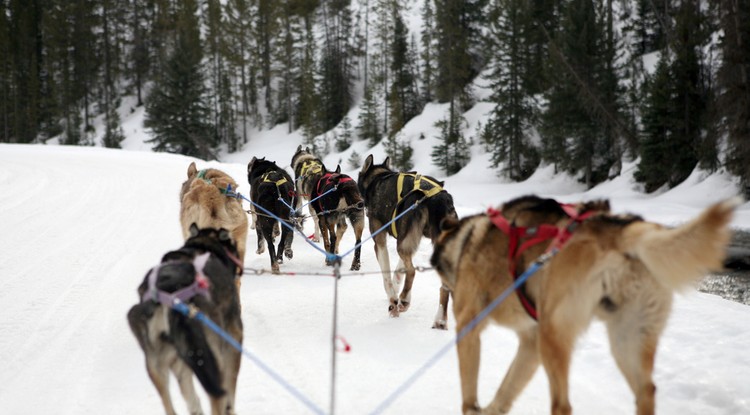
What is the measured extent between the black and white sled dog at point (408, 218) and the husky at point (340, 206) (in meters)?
1.28

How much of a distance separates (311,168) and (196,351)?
718 cm

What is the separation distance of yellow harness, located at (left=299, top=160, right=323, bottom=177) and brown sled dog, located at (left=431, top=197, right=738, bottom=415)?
6388mm

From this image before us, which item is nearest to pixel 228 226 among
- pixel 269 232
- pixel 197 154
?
pixel 269 232

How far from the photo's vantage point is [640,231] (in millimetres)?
2264

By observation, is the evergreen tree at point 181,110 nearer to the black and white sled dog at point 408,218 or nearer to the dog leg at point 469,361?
the black and white sled dog at point 408,218

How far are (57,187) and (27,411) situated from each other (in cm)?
1300

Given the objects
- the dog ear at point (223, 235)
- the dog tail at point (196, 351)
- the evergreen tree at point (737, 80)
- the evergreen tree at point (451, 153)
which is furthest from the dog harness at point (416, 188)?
the evergreen tree at point (451, 153)

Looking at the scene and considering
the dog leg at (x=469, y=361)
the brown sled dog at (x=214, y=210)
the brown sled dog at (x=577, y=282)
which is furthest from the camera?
the brown sled dog at (x=214, y=210)

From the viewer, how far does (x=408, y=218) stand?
18.4ft

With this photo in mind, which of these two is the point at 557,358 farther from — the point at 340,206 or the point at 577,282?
the point at 340,206

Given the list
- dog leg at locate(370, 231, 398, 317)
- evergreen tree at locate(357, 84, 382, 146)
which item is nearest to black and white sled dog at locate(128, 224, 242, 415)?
dog leg at locate(370, 231, 398, 317)

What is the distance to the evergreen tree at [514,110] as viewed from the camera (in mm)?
27812

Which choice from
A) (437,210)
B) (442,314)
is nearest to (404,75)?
(437,210)

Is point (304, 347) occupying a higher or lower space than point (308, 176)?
lower
